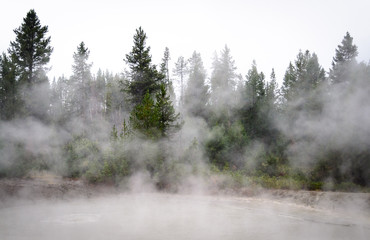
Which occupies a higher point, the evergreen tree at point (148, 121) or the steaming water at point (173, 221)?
the evergreen tree at point (148, 121)

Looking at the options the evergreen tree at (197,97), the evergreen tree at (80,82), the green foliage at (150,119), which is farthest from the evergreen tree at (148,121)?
the evergreen tree at (80,82)

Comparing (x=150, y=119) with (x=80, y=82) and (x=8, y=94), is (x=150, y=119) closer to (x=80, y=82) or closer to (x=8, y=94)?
(x=8, y=94)

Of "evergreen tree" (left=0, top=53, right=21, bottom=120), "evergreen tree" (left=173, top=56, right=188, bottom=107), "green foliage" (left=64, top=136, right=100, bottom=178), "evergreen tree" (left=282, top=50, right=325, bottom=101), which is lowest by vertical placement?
"green foliage" (left=64, top=136, right=100, bottom=178)

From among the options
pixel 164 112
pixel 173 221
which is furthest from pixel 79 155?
pixel 173 221

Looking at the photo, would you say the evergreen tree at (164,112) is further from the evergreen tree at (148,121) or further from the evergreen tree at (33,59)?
the evergreen tree at (33,59)

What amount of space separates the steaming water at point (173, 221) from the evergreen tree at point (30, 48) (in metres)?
13.6

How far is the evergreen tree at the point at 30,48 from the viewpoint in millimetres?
20969

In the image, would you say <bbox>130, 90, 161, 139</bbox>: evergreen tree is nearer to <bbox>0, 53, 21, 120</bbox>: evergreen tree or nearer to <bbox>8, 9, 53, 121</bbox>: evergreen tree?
<bbox>0, 53, 21, 120</bbox>: evergreen tree

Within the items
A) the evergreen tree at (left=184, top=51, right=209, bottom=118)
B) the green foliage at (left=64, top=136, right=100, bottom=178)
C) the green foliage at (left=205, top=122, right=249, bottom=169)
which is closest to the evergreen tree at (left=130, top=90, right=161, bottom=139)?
the green foliage at (left=64, top=136, right=100, bottom=178)

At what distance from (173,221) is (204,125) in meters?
15.6

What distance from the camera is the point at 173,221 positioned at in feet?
30.1

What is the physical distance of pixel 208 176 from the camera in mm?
16469

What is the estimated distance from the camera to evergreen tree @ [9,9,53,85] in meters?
21.0

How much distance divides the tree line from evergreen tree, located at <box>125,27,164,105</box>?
85 millimetres
